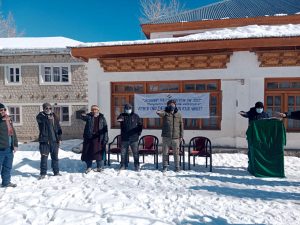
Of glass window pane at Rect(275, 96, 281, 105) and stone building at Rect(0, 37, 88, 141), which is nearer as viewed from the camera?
glass window pane at Rect(275, 96, 281, 105)

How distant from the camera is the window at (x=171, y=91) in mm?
8617

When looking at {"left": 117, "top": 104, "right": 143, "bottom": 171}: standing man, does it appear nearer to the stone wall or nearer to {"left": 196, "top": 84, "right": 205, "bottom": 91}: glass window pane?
{"left": 196, "top": 84, "right": 205, "bottom": 91}: glass window pane

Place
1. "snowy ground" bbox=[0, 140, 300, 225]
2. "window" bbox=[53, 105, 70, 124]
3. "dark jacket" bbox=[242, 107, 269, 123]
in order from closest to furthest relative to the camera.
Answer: "snowy ground" bbox=[0, 140, 300, 225] → "dark jacket" bbox=[242, 107, 269, 123] → "window" bbox=[53, 105, 70, 124]

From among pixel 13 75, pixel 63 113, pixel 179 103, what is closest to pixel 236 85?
pixel 179 103

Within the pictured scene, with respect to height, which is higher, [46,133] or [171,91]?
[171,91]

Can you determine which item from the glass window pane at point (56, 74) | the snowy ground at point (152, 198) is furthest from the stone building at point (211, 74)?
the glass window pane at point (56, 74)

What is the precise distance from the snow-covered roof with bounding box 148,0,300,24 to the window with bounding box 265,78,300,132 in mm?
4173

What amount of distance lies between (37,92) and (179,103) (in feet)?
36.4

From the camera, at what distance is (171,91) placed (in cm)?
886

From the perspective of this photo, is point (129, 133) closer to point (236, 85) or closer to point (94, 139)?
point (94, 139)

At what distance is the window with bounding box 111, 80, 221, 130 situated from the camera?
862cm

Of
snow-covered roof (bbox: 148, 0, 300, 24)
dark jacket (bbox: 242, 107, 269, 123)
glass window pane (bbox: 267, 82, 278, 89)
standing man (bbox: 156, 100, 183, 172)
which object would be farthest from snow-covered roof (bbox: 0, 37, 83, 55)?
dark jacket (bbox: 242, 107, 269, 123)

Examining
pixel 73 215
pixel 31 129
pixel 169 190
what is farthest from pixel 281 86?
pixel 31 129

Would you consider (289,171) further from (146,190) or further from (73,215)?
(73,215)
